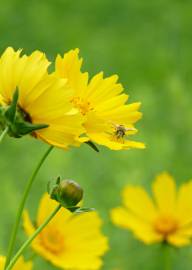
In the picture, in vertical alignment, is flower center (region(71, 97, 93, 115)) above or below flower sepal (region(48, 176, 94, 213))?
above

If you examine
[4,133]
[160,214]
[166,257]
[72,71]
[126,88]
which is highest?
[126,88]

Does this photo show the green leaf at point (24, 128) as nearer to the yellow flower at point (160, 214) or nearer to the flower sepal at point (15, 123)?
the flower sepal at point (15, 123)

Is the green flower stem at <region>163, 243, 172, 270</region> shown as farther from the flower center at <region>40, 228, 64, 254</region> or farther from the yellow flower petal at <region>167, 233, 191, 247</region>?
the flower center at <region>40, 228, 64, 254</region>

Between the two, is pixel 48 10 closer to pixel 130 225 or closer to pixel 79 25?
pixel 79 25

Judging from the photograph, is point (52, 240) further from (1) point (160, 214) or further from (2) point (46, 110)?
(2) point (46, 110)

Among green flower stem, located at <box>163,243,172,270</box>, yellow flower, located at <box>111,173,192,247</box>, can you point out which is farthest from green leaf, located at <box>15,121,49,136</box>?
yellow flower, located at <box>111,173,192,247</box>

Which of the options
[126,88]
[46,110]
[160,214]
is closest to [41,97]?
[46,110]
